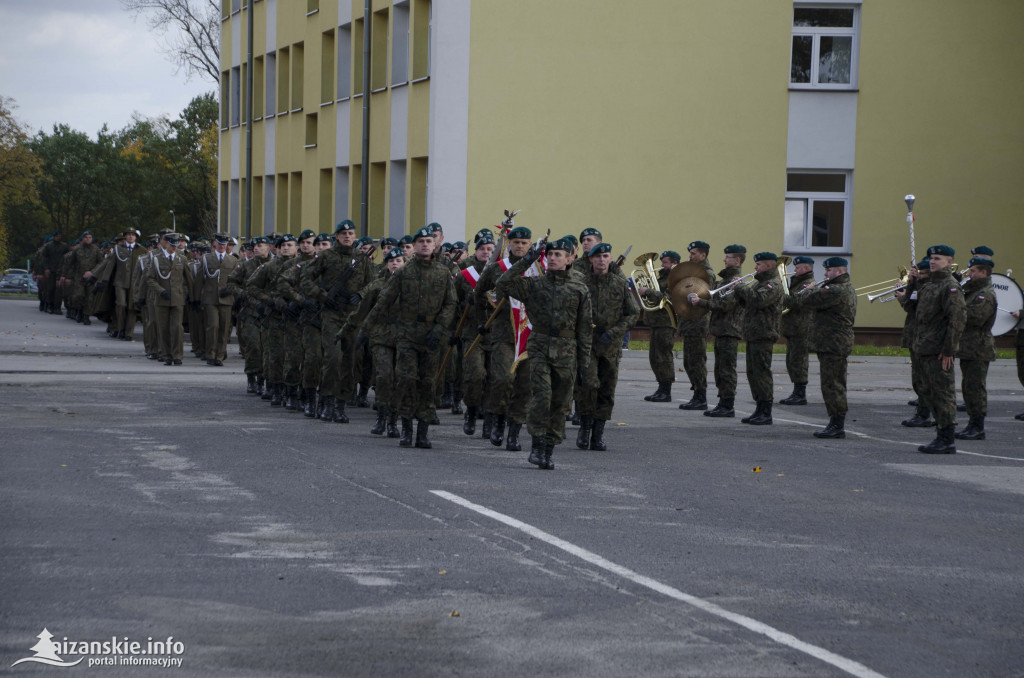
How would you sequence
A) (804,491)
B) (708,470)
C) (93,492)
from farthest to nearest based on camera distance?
1. (708,470)
2. (804,491)
3. (93,492)

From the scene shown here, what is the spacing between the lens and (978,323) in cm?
1466

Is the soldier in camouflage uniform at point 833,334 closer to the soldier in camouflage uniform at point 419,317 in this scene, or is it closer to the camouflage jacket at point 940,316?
the camouflage jacket at point 940,316

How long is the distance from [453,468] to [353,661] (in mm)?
5646

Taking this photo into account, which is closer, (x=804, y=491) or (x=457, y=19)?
(x=804, y=491)

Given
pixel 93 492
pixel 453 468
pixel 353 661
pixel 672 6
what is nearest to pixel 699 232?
pixel 672 6

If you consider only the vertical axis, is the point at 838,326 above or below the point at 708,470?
above

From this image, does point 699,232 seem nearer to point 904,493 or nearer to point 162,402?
point 162,402

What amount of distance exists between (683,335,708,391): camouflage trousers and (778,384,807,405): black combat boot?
1.39m

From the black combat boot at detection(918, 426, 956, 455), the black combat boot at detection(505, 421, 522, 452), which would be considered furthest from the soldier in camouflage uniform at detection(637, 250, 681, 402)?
the black combat boot at detection(505, 421, 522, 452)

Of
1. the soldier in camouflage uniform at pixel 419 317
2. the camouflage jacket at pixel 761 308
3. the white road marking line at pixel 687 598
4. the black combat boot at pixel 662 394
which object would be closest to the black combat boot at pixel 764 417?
the camouflage jacket at pixel 761 308

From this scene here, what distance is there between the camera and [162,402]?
1658 cm

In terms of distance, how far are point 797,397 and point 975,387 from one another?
14.1 feet

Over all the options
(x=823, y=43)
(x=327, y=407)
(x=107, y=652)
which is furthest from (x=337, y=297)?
(x=823, y=43)

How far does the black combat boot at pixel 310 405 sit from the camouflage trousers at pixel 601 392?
3.65 metres
